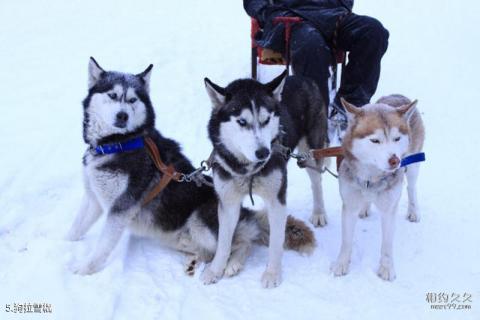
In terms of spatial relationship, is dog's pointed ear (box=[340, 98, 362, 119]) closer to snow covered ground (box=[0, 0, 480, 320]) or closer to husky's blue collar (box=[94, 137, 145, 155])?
snow covered ground (box=[0, 0, 480, 320])

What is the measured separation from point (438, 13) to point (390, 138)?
786 cm

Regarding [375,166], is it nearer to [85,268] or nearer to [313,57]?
[85,268]

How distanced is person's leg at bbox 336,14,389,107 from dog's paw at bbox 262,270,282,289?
2.34 meters

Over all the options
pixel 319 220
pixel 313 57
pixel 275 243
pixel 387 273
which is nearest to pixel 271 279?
pixel 275 243

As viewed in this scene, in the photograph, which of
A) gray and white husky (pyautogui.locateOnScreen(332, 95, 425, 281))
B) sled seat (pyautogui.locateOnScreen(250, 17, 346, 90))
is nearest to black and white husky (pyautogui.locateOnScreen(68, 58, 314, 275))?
gray and white husky (pyautogui.locateOnScreen(332, 95, 425, 281))

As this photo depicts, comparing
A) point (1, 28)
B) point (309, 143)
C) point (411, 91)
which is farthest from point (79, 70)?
point (411, 91)

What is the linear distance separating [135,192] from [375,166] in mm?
1454

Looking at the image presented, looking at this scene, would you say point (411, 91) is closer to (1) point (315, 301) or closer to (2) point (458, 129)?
(2) point (458, 129)

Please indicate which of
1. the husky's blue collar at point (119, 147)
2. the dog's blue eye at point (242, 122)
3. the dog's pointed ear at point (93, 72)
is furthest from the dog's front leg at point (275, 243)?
the dog's pointed ear at point (93, 72)

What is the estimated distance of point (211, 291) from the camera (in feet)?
8.54

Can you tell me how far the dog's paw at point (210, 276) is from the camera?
2.67 m

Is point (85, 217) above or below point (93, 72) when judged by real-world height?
below

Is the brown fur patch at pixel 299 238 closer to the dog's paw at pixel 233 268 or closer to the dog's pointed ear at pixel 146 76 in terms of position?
the dog's paw at pixel 233 268

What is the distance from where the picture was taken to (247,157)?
2.36 metres
